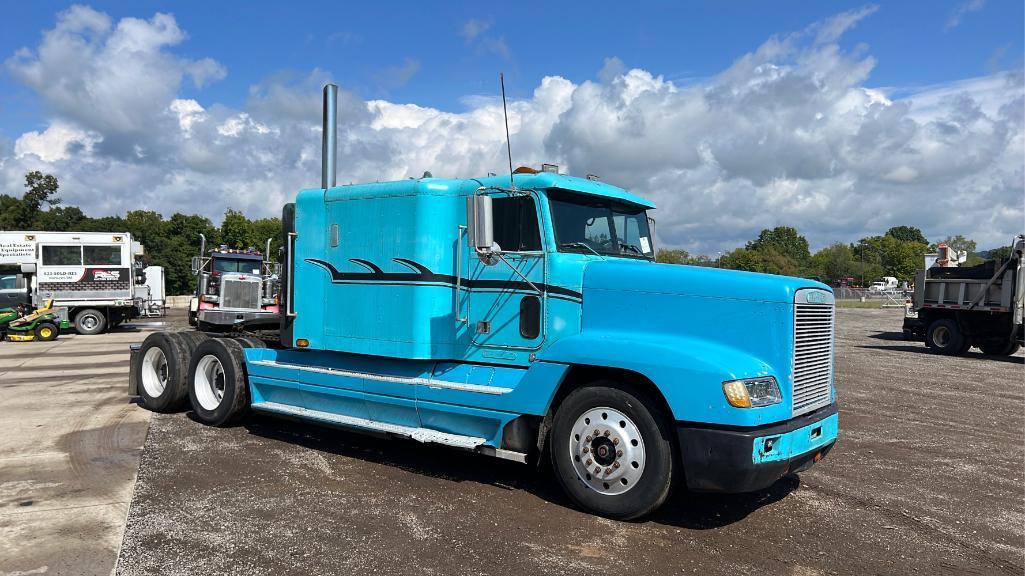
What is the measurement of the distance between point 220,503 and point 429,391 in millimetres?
1928

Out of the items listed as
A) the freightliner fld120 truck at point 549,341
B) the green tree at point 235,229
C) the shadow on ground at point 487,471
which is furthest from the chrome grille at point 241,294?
the green tree at point 235,229

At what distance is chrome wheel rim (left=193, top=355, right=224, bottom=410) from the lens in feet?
28.6

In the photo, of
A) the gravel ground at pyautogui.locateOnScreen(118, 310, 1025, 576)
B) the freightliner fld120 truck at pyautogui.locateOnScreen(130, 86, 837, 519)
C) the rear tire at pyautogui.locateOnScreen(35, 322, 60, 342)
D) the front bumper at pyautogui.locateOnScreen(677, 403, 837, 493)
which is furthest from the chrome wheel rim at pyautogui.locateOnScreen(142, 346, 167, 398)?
the rear tire at pyautogui.locateOnScreen(35, 322, 60, 342)

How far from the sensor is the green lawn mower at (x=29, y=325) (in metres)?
20.3

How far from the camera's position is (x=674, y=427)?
5.27 meters

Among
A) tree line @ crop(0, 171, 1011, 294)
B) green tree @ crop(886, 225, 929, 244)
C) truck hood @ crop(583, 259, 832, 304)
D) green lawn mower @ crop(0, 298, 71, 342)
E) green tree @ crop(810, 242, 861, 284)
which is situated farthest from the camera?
green tree @ crop(886, 225, 929, 244)

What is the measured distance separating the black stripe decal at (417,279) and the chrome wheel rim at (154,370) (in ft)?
10.8

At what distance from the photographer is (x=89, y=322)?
76.2 feet

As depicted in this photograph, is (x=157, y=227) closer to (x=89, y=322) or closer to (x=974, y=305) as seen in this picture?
(x=89, y=322)

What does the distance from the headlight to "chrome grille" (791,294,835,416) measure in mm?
240

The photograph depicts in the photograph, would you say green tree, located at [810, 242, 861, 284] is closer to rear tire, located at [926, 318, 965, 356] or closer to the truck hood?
rear tire, located at [926, 318, 965, 356]

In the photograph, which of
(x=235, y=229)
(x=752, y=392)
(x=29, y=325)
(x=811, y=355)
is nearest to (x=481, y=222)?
(x=752, y=392)

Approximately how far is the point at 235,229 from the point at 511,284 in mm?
78150

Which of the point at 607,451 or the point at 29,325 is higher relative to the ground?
the point at 607,451
